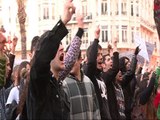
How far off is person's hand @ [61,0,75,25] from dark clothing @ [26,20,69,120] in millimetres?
44

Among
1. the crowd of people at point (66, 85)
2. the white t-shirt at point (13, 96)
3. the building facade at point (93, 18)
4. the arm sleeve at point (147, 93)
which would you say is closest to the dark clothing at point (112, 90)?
the crowd of people at point (66, 85)

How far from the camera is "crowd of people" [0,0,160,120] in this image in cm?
462

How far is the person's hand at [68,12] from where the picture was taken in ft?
15.4

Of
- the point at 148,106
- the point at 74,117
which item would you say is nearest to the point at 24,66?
the point at 148,106

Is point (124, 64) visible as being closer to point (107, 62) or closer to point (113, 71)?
point (107, 62)

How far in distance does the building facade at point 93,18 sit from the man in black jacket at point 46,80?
49.3 metres

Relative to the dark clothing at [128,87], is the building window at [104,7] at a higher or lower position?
higher

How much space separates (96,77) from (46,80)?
9.58 feet

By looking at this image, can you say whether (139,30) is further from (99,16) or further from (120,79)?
(120,79)

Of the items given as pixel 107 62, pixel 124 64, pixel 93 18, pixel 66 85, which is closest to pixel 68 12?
pixel 66 85

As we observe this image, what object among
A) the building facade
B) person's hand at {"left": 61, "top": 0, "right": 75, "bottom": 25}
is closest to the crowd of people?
person's hand at {"left": 61, "top": 0, "right": 75, "bottom": 25}

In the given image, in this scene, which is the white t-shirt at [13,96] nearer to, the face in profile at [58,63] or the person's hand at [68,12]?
the face in profile at [58,63]

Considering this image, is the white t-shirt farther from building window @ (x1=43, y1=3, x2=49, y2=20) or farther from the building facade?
building window @ (x1=43, y1=3, x2=49, y2=20)

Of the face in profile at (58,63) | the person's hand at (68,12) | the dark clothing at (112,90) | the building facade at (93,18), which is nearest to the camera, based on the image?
the person's hand at (68,12)
